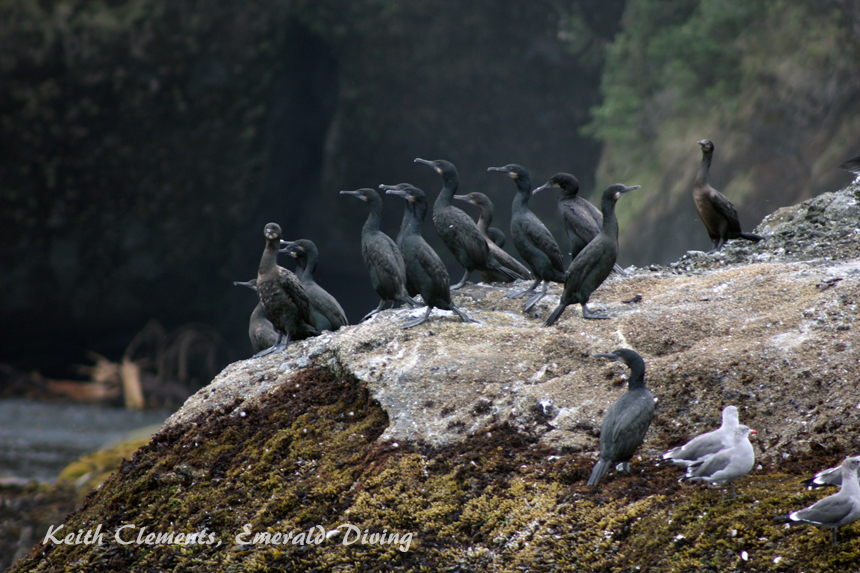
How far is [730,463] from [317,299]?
15.5ft

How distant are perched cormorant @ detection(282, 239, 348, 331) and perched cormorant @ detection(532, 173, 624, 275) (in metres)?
2.30

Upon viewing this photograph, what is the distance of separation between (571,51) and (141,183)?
12.0 meters

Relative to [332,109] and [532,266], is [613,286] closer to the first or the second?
[532,266]

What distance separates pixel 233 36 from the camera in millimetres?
18297

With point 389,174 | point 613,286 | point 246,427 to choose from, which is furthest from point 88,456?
point 389,174

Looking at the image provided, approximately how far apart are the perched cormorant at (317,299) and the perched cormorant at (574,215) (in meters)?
2.30

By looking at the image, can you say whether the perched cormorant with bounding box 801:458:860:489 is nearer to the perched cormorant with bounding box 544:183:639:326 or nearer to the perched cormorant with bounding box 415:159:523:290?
the perched cormorant with bounding box 544:183:639:326

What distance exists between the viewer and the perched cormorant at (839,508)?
3.08 m

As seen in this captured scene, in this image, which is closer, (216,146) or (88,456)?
(88,456)

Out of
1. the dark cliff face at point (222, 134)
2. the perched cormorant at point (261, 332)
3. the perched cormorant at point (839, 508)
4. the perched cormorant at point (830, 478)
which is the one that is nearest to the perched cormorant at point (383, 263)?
the perched cormorant at point (261, 332)

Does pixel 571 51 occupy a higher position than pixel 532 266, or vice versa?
pixel 571 51

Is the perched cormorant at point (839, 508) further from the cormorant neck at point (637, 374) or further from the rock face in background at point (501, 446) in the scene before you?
the cormorant neck at point (637, 374)

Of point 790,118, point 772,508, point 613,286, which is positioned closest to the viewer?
point 772,508

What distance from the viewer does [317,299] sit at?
7398 mm
